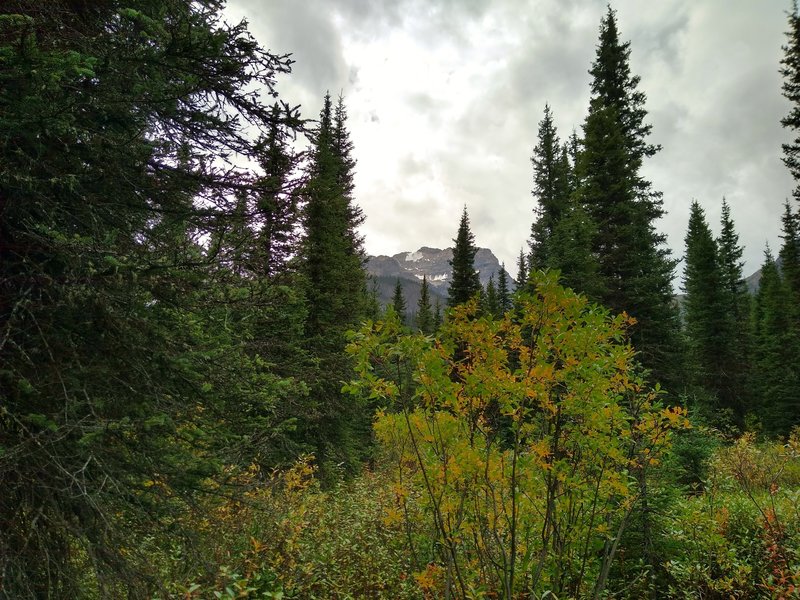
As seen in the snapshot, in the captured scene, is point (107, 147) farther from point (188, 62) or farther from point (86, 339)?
point (86, 339)

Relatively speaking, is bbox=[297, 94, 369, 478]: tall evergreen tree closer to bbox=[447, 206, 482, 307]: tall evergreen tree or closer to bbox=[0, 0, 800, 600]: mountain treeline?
bbox=[0, 0, 800, 600]: mountain treeline

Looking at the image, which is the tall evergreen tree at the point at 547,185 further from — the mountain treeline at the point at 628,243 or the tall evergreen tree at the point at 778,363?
the tall evergreen tree at the point at 778,363

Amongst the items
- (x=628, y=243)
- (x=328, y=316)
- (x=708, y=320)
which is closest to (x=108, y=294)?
(x=328, y=316)

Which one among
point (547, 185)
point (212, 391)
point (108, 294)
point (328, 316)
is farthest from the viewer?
point (547, 185)

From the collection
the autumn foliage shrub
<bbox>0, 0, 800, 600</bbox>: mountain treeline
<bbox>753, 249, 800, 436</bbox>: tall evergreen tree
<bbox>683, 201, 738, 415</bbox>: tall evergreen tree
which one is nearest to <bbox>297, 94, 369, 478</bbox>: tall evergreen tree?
<bbox>0, 0, 800, 600</bbox>: mountain treeline

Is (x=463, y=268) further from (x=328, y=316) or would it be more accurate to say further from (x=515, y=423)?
(x=515, y=423)

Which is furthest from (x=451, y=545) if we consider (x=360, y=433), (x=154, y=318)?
(x=360, y=433)

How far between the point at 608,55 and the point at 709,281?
17.0 m

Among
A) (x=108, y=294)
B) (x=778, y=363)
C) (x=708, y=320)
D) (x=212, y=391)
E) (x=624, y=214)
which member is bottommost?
(x=778, y=363)

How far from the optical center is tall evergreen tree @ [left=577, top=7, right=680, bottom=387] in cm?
1537

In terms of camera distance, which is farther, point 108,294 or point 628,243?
point 628,243

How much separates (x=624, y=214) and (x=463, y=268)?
11262 millimetres

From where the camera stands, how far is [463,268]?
26312mm

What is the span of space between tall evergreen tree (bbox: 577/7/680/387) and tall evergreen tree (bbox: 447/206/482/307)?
9.20 m
